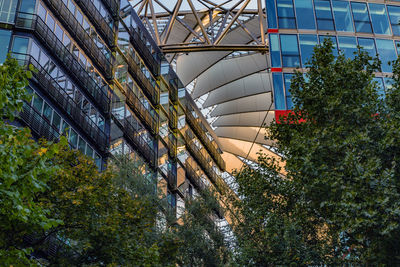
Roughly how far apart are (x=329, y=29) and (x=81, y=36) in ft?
61.7

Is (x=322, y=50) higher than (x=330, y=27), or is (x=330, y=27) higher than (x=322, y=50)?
(x=330, y=27)

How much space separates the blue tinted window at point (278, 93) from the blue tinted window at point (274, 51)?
935 mm

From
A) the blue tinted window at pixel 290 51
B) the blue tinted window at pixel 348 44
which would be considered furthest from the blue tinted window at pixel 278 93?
the blue tinted window at pixel 348 44

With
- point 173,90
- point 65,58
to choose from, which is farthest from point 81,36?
point 173,90

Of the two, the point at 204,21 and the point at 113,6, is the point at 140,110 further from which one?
the point at 204,21

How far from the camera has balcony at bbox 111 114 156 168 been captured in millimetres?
38625

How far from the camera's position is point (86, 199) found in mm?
19625

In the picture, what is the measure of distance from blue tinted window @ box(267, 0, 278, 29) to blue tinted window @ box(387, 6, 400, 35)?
9.33m

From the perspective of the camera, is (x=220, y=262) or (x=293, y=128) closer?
(x=293, y=128)

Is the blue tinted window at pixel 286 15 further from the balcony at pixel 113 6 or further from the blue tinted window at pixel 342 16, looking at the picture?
the balcony at pixel 113 6

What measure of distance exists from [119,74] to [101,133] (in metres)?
6.11

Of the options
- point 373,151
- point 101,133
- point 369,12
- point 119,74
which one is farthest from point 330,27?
point 373,151

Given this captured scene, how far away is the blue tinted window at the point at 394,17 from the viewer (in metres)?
42.7

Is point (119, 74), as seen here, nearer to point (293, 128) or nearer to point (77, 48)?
point (77, 48)
